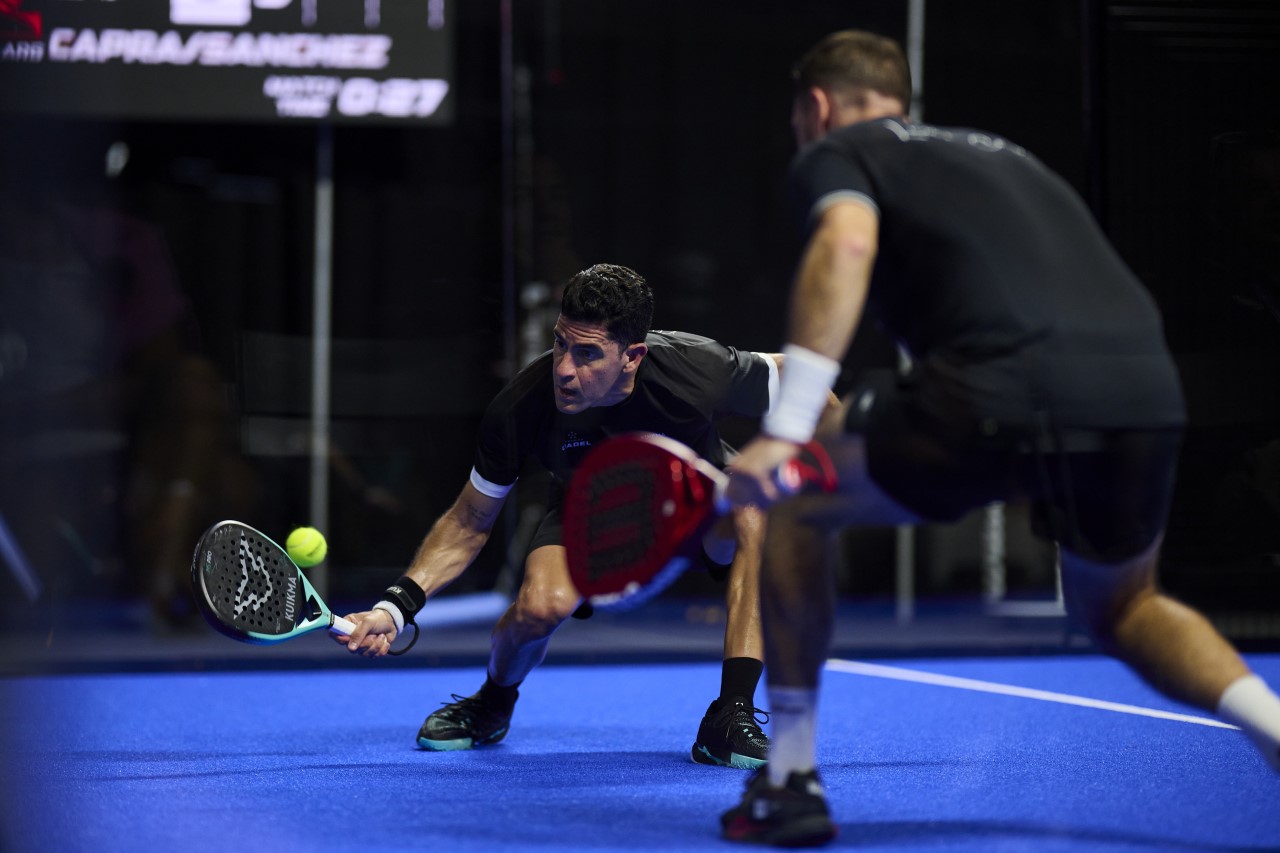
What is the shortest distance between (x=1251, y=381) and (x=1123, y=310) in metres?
3.62

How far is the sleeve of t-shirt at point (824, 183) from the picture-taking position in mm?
2525

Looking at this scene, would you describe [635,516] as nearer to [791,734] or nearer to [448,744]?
[791,734]

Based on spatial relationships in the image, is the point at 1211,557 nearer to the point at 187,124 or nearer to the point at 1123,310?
the point at 1123,310

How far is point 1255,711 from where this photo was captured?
2.54 meters

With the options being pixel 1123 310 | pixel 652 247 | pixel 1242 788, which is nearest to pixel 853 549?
pixel 652 247

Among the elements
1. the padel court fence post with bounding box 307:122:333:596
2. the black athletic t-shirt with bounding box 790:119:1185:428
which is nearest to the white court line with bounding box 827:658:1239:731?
the black athletic t-shirt with bounding box 790:119:1185:428

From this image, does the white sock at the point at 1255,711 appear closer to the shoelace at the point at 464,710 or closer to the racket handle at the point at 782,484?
the racket handle at the point at 782,484

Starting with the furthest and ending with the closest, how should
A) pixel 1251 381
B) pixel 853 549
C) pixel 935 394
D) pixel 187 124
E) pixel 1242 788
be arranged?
pixel 853 549
pixel 187 124
pixel 1251 381
pixel 1242 788
pixel 935 394

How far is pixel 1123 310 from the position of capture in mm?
2611

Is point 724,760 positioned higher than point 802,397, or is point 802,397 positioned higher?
point 802,397

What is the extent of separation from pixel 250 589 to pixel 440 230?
393 centimetres

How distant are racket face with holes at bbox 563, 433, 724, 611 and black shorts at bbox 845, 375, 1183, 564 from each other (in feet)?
0.99

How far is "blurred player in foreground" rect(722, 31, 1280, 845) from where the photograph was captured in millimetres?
2516

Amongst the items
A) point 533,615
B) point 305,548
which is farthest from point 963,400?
point 305,548
